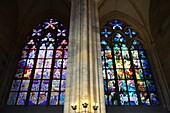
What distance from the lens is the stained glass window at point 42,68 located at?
938cm

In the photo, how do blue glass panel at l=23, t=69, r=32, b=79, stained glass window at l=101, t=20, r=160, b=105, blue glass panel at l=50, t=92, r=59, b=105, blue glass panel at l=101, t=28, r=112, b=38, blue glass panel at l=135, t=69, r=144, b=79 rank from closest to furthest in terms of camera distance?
blue glass panel at l=50, t=92, r=59, b=105 < stained glass window at l=101, t=20, r=160, b=105 < blue glass panel at l=23, t=69, r=32, b=79 < blue glass panel at l=135, t=69, r=144, b=79 < blue glass panel at l=101, t=28, r=112, b=38

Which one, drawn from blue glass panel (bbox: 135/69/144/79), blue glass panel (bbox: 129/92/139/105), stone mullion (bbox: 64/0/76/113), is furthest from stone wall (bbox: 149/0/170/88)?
stone mullion (bbox: 64/0/76/113)

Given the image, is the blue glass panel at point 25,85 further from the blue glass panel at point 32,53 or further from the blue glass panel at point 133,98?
the blue glass panel at point 133,98

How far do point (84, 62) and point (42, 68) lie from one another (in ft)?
16.3

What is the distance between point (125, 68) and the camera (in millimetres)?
10672

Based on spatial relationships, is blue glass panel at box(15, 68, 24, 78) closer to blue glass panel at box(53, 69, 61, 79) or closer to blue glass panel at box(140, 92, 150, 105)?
blue glass panel at box(53, 69, 61, 79)

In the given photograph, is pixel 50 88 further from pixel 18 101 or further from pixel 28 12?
pixel 28 12

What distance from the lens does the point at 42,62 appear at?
35.3 feet

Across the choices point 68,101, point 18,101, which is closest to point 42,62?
point 18,101

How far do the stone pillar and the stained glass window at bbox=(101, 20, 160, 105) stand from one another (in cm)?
356

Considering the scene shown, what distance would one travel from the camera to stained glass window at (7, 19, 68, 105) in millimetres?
9383

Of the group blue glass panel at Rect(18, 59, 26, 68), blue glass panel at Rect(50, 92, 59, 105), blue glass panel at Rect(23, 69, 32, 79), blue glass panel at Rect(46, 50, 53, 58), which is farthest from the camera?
blue glass panel at Rect(46, 50, 53, 58)

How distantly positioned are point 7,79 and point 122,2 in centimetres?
902

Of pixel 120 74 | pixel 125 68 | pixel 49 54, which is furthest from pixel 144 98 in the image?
pixel 49 54
